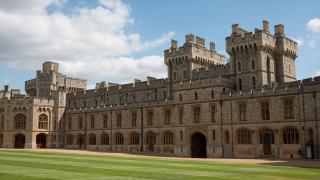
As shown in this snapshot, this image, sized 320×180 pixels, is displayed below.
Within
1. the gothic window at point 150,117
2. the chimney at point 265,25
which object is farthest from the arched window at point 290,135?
the gothic window at point 150,117

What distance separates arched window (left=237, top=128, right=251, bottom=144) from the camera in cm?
4516

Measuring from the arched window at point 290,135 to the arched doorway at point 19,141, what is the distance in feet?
153

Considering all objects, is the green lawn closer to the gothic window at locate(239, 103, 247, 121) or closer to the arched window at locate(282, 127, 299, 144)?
the arched window at locate(282, 127, 299, 144)

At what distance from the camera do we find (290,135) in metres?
41.6

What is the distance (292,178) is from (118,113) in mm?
44147

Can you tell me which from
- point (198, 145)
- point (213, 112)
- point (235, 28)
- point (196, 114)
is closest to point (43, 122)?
point (198, 145)

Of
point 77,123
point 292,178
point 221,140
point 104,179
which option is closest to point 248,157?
point 221,140

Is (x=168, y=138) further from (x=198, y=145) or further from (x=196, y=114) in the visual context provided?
(x=196, y=114)

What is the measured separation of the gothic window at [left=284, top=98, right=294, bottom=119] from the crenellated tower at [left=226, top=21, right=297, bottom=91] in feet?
19.2

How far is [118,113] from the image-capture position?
63000 millimetres

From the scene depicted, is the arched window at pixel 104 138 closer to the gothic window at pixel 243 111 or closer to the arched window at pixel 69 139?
the arched window at pixel 69 139

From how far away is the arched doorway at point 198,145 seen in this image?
5059 cm

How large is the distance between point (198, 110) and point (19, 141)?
37.1 metres

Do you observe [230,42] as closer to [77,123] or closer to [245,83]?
[245,83]
